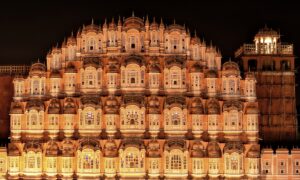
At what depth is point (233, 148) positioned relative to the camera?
32.8 m

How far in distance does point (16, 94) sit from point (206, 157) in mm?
12675

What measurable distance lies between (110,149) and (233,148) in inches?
292

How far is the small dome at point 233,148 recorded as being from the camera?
3277cm

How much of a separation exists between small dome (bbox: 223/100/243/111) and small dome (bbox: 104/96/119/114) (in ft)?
21.8

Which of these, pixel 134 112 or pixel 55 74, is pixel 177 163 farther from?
pixel 55 74

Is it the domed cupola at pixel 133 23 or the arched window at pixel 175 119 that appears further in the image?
the domed cupola at pixel 133 23

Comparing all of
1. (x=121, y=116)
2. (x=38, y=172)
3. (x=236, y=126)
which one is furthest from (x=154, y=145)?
(x=38, y=172)

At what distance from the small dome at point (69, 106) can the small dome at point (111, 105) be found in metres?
2.01

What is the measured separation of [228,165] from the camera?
32938 mm

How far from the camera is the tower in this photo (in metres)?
38.3

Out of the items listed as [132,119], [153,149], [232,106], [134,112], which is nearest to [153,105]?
[134,112]

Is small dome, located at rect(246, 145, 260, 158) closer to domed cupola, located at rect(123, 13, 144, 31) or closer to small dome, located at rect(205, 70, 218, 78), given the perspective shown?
small dome, located at rect(205, 70, 218, 78)

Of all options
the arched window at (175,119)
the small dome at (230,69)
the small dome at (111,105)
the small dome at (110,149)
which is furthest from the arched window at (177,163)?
the small dome at (230,69)

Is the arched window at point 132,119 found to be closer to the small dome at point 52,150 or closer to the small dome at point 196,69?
the small dome at point 196,69
